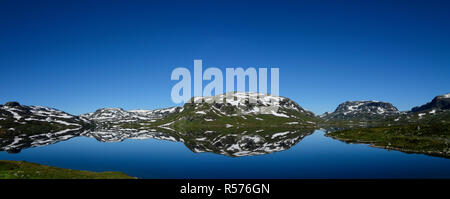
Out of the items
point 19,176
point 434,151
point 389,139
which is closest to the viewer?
point 19,176

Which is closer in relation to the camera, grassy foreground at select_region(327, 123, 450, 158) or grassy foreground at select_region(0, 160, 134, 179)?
grassy foreground at select_region(0, 160, 134, 179)

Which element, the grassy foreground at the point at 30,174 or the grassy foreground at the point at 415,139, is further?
the grassy foreground at the point at 415,139

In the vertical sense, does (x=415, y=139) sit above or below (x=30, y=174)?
below

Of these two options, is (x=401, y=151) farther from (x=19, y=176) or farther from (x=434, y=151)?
(x=19, y=176)

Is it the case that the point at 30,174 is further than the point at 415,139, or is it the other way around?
the point at 415,139

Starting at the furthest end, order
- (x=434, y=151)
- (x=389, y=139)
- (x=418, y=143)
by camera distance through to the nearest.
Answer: (x=389, y=139) < (x=418, y=143) < (x=434, y=151)
